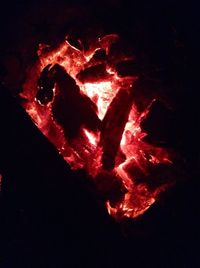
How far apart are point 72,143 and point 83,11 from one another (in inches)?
31.4

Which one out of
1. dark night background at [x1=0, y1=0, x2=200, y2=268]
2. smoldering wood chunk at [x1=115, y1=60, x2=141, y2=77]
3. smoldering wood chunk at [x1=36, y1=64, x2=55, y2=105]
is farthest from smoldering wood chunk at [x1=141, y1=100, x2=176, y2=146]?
smoldering wood chunk at [x1=36, y1=64, x2=55, y2=105]

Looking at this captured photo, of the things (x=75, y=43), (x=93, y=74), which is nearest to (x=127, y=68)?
(x=93, y=74)

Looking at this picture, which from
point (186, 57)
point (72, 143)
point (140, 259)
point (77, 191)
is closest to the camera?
point (77, 191)

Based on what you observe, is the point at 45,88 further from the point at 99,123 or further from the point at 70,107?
the point at 99,123

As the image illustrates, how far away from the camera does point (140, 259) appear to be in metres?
1.96

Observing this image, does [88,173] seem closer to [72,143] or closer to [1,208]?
Result: [72,143]

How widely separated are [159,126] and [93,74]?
45 centimetres

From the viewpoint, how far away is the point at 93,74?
2.32 m

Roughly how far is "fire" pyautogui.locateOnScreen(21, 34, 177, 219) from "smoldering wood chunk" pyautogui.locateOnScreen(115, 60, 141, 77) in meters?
0.02

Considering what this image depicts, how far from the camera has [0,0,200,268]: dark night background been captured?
180 cm

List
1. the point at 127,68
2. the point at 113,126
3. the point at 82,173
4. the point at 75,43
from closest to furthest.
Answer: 1. the point at 82,173
2. the point at 113,126
3. the point at 127,68
4. the point at 75,43

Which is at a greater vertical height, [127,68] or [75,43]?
[75,43]

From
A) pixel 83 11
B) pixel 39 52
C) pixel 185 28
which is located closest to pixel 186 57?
pixel 185 28

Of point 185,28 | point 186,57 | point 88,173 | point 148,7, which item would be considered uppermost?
point 148,7
